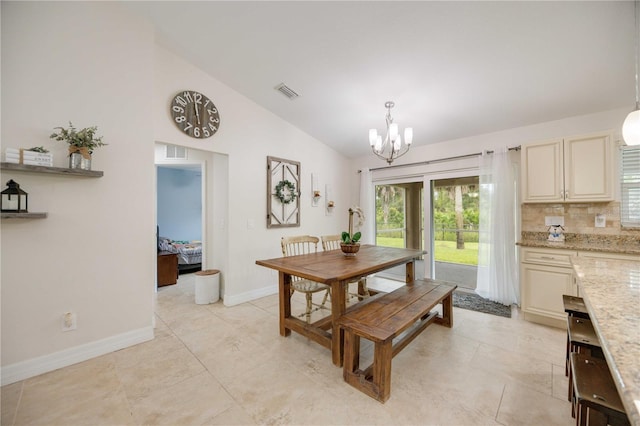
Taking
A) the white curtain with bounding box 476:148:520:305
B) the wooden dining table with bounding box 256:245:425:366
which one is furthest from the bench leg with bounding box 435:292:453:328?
the white curtain with bounding box 476:148:520:305

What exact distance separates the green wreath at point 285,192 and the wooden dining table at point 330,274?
1407 mm

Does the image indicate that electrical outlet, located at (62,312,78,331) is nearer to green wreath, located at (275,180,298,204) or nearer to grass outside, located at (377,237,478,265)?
green wreath, located at (275,180,298,204)

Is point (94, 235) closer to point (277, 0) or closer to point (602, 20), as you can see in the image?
point (277, 0)

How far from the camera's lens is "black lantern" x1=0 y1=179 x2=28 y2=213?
1869 millimetres

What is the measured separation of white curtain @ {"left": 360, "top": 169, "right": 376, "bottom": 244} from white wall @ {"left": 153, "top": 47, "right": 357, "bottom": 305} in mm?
1333

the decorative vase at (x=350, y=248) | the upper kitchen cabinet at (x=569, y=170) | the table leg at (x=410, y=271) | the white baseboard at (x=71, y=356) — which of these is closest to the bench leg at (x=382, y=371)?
the decorative vase at (x=350, y=248)

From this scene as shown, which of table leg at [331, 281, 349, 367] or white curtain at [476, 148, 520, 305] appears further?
white curtain at [476, 148, 520, 305]

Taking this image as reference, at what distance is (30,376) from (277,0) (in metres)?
3.57

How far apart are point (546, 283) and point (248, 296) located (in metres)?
3.61

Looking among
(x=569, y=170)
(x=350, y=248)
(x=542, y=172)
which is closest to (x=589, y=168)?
(x=569, y=170)

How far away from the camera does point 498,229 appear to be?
3.55 metres

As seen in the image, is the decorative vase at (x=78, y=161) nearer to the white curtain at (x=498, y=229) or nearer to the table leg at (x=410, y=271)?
the table leg at (x=410, y=271)

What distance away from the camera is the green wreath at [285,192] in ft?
13.2

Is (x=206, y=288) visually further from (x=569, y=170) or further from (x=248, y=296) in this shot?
(x=569, y=170)
